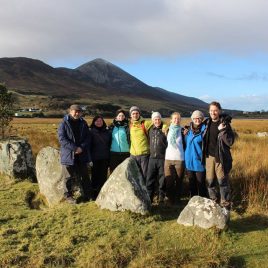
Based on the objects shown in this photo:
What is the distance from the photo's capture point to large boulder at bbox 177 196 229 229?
26.0 feet

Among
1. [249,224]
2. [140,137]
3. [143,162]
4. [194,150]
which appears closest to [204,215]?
[249,224]

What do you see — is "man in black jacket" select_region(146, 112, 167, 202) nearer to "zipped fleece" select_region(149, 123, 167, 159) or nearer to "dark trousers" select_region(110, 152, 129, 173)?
"zipped fleece" select_region(149, 123, 167, 159)

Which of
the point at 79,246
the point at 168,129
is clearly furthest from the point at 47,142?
the point at 79,246

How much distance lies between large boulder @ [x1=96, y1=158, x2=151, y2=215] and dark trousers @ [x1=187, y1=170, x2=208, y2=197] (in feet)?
4.24

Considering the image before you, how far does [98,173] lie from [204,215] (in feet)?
12.0

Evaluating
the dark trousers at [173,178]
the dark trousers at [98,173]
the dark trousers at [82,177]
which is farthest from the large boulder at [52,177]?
the dark trousers at [173,178]

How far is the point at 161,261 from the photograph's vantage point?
6.64 m

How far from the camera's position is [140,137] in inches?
402

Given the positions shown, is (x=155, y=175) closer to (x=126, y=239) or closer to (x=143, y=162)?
(x=143, y=162)

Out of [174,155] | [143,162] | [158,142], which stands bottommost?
[143,162]

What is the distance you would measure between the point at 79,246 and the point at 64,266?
704 mm

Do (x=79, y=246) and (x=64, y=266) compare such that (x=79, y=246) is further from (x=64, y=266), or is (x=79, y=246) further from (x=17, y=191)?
(x=17, y=191)

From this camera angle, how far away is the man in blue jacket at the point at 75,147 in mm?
9906

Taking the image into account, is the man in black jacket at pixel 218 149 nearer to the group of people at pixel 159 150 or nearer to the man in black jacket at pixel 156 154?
the group of people at pixel 159 150
